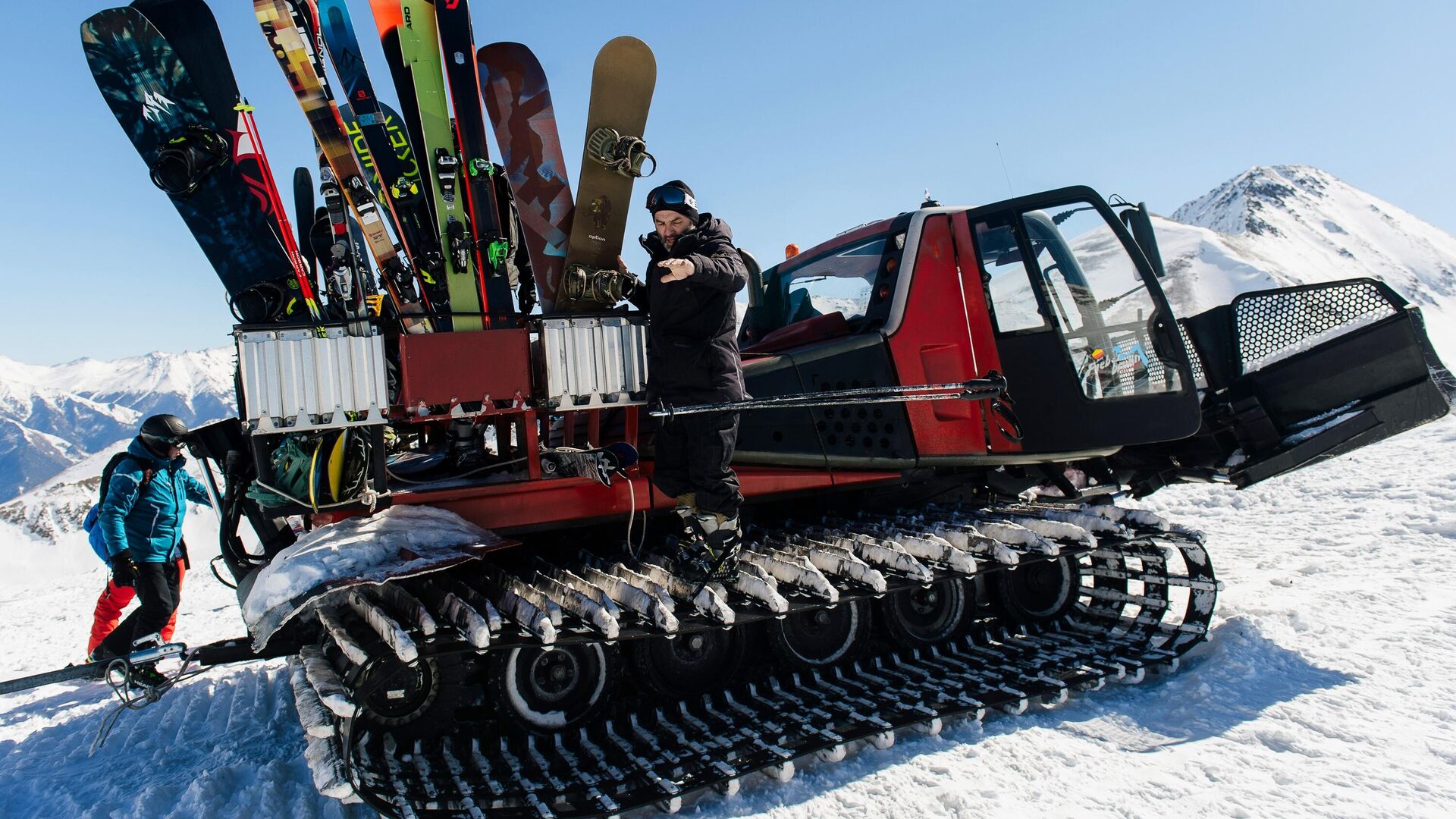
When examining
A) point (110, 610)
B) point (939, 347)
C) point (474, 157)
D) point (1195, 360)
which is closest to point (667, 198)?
point (474, 157)

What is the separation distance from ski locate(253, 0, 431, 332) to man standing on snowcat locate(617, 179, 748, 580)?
1012mm

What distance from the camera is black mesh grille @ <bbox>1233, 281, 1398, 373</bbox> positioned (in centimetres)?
505

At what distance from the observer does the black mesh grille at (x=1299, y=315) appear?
505cm

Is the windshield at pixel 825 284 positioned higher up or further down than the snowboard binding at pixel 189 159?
further down

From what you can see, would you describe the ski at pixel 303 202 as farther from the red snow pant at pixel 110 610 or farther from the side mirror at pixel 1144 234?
the side mirror at pixel 1144 234

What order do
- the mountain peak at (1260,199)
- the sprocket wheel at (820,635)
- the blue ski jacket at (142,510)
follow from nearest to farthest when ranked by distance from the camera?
the sprocket wheel at (820,635), the blue ski jacket at (142,510), the mountain peak at (1260,199)

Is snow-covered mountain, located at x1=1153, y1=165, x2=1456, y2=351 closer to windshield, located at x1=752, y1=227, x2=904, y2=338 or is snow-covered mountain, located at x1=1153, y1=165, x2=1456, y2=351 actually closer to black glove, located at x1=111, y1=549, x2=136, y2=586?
windshield, located at x1=752, y1=227, x2=904, y2=338

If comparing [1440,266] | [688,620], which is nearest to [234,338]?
[688,620]

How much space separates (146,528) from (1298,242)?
85.8 meters

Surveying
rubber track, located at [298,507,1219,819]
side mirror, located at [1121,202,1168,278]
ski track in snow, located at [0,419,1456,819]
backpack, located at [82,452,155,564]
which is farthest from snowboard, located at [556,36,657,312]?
backpack, located at [82,452,155,564]

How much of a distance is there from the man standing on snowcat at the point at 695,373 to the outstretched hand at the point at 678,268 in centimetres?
21

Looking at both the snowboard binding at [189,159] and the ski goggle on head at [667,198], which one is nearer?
the ski goggle on head at [667,198]

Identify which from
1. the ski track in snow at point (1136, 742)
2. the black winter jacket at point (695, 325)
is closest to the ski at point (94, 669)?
the ski track in snow at point (1136, 742)

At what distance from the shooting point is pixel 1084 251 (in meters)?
4.98
